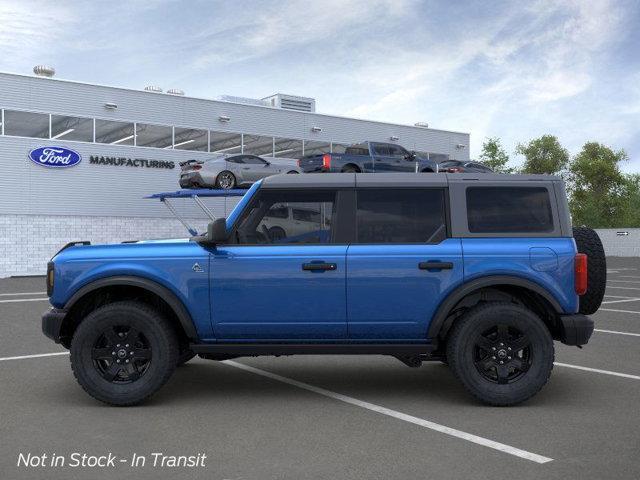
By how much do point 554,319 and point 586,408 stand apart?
0.76m

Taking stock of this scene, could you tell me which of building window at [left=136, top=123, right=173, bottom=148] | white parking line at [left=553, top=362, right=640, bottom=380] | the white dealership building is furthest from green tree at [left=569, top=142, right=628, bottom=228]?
white parking line at [left=553, top=362, right=640, bottom=380]

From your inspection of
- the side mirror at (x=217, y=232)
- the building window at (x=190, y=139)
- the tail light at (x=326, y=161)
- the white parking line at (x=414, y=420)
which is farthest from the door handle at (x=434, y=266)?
the building window at (x=190, y=139)

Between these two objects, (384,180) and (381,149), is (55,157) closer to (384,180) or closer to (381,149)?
(381,149)

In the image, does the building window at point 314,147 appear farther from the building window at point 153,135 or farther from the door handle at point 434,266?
the door handle at point 434,266

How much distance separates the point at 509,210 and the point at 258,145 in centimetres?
2956

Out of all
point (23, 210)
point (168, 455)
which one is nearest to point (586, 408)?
point (168, 455)

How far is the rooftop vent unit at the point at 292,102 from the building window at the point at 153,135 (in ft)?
27.6

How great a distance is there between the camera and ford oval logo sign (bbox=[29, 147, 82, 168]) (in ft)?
94.8

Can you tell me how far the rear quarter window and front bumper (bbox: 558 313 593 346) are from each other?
0.76 metres

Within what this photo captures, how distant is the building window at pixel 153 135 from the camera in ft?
103

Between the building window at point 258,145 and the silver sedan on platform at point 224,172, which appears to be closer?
the silver sedan on platform at point 224,172

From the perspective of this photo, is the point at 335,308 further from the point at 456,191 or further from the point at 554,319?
the point at 554,319

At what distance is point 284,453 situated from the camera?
4.54 metres

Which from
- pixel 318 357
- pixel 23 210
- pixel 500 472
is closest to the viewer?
pixel 500 472
